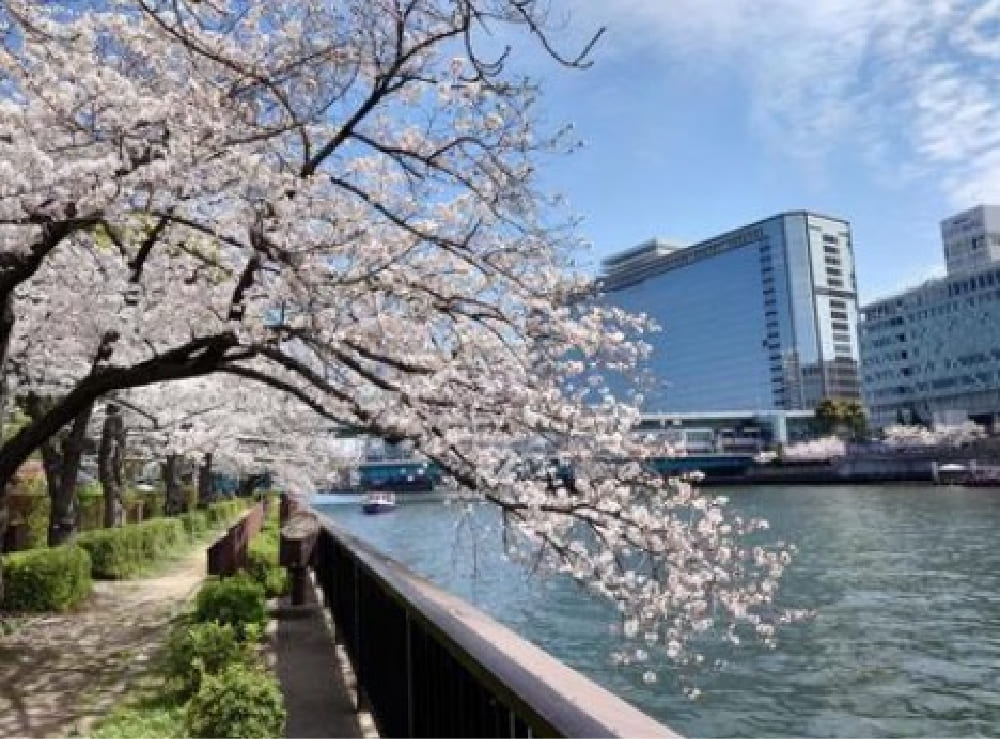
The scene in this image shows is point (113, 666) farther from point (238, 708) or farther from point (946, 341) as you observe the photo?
point (946, 341)

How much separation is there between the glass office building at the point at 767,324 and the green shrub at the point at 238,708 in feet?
441

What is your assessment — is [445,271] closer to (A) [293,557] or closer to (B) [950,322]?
(A) [293,557]

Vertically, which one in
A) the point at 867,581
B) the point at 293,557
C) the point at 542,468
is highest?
the point at 542,468

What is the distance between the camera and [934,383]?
11625 centimetres

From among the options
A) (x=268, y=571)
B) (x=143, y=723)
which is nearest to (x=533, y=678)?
(x=143, y=723)

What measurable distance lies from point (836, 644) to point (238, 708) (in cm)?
1536

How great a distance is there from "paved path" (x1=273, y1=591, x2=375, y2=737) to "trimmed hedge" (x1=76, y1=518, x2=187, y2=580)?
8.75 m

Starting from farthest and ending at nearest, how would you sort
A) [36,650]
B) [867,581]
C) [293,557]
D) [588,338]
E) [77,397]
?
[867,581], [293,557], [36,650], [77,397], [588,338]

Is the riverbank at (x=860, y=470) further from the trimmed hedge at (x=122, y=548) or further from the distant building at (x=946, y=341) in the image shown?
the trimmed hedge at (x=122, y=548)

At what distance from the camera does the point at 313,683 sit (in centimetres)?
730

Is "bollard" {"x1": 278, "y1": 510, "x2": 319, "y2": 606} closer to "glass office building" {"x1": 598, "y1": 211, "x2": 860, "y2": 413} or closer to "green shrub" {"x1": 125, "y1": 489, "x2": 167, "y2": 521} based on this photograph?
"green shrub" {"x1": 125, "y1": 489, "x2": 167, "y2": 521}

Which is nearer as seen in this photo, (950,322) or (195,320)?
(195,320)

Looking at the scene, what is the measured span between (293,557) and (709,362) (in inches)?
5601

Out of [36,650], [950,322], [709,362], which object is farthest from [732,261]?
[36,650]
